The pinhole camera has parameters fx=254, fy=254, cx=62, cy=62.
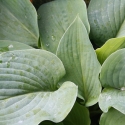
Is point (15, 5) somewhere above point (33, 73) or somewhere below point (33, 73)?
above

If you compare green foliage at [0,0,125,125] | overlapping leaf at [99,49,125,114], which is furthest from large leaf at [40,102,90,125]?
overlapping leaf at [99,49,125,114]

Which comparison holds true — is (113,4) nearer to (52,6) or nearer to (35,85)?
(52,6)

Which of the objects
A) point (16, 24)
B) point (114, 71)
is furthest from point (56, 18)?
point (114, 71)

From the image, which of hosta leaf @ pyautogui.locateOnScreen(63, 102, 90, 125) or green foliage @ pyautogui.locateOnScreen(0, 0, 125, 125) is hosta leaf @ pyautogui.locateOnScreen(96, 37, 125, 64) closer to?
green foliage @ pyautogui.locateOnScreen(0, 0, 125, 125)

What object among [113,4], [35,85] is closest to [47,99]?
[35,85]

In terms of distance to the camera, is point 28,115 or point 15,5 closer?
point 28,115

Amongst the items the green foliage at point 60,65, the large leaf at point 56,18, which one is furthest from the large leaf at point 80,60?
the large leaf at point 56,18
